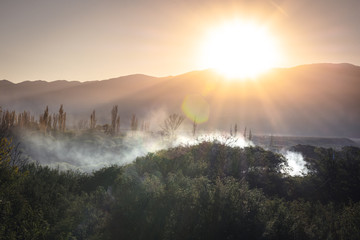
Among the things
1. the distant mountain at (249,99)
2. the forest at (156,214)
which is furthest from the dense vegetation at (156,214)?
the distant mountain at (249,99)

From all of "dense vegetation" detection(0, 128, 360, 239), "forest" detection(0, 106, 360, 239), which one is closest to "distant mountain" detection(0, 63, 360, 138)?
"forest" detection(0, 106, 360, 239)

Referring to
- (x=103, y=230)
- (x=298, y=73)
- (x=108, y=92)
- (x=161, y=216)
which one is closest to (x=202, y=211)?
(x=161, y=216)

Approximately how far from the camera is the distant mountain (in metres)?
119

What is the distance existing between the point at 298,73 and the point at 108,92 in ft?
371

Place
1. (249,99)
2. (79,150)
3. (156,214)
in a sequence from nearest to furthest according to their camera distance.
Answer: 1. (156,214)
2. (79,150)
3. (249,99)

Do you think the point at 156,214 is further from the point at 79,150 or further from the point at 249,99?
the point at 249,99

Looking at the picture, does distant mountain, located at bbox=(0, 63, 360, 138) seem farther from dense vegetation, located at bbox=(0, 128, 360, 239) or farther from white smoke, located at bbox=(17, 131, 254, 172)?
dense vegetation, located at bbox=(0, 128, 360, 239)

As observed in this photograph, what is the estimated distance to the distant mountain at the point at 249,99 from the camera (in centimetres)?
11894

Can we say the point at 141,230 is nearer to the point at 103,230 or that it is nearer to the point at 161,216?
the point at 161,216

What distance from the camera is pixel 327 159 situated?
14.7 metres

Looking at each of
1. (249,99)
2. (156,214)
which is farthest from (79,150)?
(249,99)

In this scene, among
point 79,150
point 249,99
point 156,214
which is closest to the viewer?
point 156,214

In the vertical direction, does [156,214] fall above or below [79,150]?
above

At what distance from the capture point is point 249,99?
135 metres
